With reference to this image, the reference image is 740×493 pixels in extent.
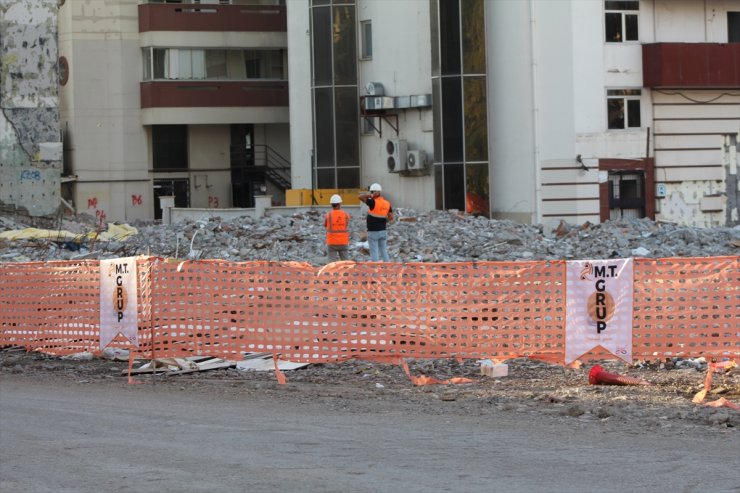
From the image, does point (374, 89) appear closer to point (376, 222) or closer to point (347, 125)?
point (347, 125)

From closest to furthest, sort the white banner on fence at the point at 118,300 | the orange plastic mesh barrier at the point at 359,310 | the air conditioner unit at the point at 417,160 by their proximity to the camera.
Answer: the orange plastic mesh barrier at the point at 359,310 < the white banner on fence at the point at 118,300 < the air conditioner unit at the point at 417,160

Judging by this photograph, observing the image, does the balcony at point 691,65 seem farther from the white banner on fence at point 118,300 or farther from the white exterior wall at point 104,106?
the white banner on fence at point 118,300

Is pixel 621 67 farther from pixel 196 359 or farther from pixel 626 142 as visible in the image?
pixel 196 359

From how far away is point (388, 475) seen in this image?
360 inches

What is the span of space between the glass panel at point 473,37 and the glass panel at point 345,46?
17.2 feet

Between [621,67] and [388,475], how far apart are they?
104 ft

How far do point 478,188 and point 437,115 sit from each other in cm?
266

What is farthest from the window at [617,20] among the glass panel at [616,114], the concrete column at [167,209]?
the concrete column at [167,209]

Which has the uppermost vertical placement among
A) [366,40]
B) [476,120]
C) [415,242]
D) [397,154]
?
[366,40]

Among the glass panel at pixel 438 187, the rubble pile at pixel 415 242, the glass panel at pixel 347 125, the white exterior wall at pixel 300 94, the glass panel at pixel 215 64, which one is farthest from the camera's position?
the glass panel at pixel 215 64

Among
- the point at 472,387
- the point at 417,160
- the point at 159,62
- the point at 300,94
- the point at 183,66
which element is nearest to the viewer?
the point at 472,387

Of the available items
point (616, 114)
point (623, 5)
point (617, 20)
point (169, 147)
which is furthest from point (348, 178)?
point (169, 147)

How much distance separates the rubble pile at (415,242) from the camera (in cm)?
3119

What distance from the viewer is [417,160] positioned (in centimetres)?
4112
